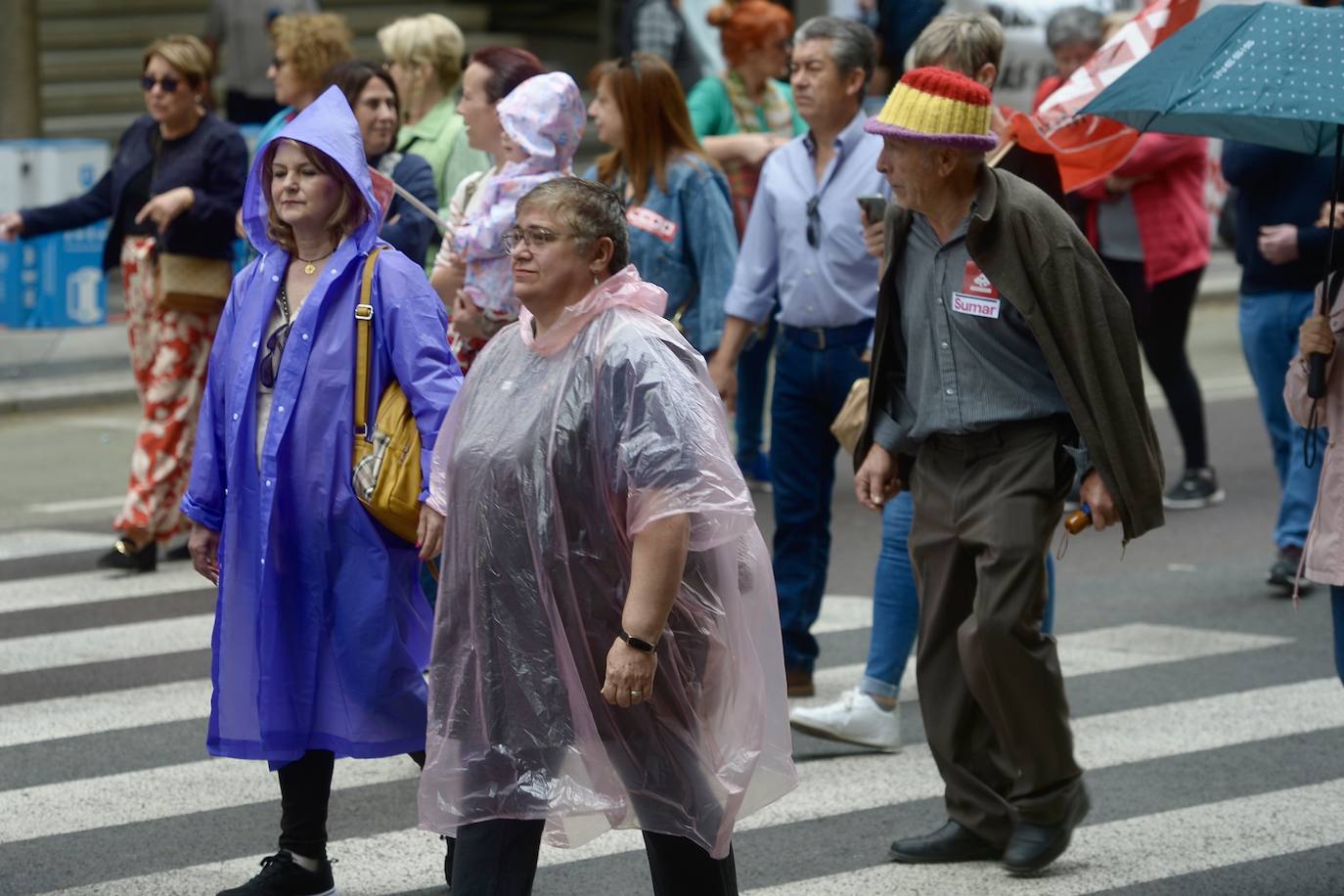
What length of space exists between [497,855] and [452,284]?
276cm

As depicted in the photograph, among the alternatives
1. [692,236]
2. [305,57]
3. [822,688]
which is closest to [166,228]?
[305,57]

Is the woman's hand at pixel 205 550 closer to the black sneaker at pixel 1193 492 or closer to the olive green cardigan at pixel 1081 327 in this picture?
the olive green cardigan at pixel 1081 327

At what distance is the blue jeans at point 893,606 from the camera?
19.8ft

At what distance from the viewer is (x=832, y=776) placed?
5.94 metres

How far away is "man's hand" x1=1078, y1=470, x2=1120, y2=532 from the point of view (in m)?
4.84

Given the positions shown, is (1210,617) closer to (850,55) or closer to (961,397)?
(850,55)

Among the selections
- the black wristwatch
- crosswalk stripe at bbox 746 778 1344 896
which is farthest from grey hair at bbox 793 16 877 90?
the black wristwatch

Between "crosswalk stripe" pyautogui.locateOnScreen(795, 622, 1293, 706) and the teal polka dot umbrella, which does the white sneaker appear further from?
the teal polka dot umbrella

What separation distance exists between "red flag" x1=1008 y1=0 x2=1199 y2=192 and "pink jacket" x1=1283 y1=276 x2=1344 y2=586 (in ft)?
3.64

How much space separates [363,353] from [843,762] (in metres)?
2.12

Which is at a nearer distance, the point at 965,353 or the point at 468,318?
the point at 965,353

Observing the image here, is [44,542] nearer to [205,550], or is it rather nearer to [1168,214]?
[205,550]

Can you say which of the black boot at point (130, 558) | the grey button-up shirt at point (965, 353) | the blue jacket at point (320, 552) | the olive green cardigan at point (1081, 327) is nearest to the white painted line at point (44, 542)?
the black boot at point (130, 558)

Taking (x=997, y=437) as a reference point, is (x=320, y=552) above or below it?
below
